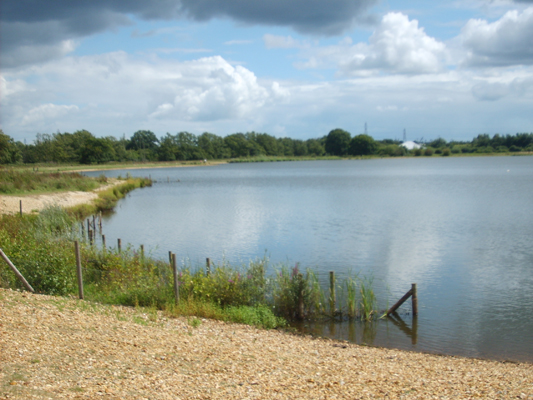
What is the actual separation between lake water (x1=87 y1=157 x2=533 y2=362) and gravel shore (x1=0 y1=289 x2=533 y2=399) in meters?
2.16

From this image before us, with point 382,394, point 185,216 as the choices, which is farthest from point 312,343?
point 185,216

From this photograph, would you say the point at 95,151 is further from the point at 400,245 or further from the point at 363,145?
the point at 400,245

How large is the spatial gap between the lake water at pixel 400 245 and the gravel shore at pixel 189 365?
Result: 2162 millimetres

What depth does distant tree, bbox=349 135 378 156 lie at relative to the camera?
193375mm

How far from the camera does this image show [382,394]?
7.20 m

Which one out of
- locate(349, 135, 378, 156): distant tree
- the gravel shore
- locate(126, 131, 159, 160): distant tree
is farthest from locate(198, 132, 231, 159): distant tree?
the gravel shore

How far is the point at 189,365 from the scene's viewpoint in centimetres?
791

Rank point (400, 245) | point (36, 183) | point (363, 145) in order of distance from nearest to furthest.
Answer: point (400, 245) → point (36, 183) → point (363, 145)

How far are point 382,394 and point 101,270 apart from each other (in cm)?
980

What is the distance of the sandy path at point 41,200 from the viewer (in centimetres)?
3124

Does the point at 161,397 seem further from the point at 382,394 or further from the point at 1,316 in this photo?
the point at 1,316

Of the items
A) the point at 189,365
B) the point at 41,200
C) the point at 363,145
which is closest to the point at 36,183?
the point at 41,200

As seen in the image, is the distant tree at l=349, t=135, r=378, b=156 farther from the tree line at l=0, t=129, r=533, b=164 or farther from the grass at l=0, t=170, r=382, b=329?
the grass at l=0, t=170, r=382, b=329

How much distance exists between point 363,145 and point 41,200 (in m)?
168
